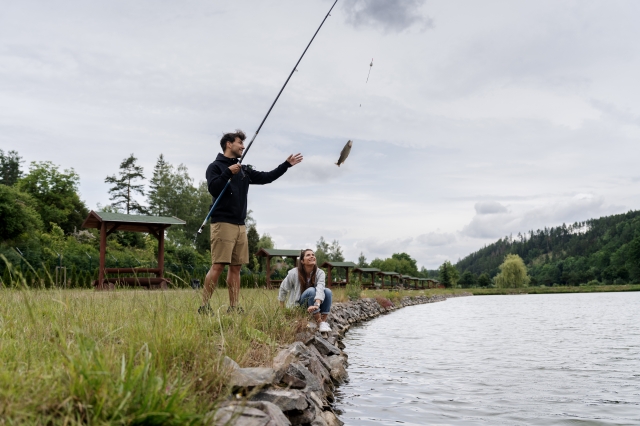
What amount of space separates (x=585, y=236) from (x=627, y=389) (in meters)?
171

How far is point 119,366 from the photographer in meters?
2.44

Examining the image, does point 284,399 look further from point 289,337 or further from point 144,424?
point 289,337

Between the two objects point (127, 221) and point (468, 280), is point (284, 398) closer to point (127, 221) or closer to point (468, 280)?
point (127, 221)

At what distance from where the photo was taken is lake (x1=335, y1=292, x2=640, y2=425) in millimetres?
4478

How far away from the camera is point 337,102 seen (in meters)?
5.43

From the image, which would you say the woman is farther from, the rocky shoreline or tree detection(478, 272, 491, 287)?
tree detection(478, 272, 491, 287)

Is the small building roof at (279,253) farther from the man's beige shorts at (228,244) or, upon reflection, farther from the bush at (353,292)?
the man's beige shorts at (228,244)

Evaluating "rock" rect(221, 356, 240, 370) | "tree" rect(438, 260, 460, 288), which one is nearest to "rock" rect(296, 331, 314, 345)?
"rock" rect(221, 356, 240, 370)

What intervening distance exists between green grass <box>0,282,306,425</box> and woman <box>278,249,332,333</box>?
2.29 m

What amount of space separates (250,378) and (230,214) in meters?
2.54

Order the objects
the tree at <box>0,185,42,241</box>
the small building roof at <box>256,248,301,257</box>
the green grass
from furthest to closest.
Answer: the tree at <box>0,185,42,241</box> < the small building roof at <box>256,248,301,257</box> < the green grass

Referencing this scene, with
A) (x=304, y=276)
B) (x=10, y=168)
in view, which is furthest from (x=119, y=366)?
(x=10, y=168)

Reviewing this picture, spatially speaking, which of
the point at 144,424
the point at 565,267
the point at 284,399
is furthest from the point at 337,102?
the point at 565,267

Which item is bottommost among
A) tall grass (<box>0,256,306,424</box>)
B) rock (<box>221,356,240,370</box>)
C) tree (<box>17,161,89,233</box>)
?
rock (<box>221,356,240,370</box>)
